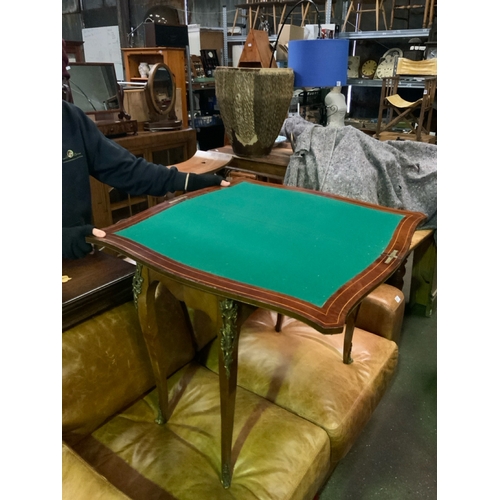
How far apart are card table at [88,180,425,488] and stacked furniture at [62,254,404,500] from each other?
3.1 inches

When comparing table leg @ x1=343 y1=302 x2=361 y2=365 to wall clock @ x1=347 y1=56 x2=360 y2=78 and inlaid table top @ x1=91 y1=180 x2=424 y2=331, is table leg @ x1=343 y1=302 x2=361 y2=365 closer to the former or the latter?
inlaid table top @ x1=91 y1=180 x2=424 y2=331

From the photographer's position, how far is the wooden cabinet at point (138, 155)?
1.99m

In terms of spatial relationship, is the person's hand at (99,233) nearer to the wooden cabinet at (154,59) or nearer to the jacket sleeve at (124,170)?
the jacket sleeve at (124,170)

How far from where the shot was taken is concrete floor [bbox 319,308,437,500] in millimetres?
1300

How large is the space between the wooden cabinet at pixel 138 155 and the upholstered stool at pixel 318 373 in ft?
3.12

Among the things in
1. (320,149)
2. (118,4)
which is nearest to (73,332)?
(320,149)

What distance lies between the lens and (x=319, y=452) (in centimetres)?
105

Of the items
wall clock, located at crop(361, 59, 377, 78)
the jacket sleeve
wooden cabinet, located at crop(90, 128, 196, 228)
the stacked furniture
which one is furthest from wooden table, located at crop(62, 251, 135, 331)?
wall clock, located at crop(361, 59, 377, 78)

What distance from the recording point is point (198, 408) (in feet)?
3.81

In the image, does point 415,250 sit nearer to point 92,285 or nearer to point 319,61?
point 319,61

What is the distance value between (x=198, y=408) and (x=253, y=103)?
124 centimetres

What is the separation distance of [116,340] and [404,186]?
142 centimetres

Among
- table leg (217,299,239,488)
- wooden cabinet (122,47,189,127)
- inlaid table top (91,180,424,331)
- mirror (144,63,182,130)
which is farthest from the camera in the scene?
wooden cabinet (122,47,189,127)

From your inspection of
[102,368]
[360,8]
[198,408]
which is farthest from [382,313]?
[360,8]
